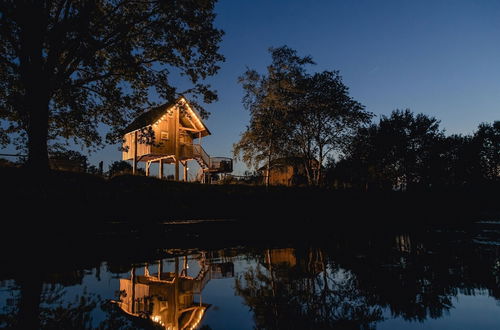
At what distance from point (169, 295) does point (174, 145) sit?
87.9ft

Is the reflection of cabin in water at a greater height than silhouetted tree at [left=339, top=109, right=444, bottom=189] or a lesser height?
lesser

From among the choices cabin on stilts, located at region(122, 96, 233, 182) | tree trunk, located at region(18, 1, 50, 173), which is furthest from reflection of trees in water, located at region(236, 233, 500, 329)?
cabin on stilts, located at region(122, 96, 233, 182)

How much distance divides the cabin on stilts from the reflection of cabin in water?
2338 centimetres

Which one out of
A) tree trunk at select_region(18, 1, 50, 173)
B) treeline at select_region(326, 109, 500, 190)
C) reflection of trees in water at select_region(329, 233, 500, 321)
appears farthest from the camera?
treeline at select_region(326, 109, 500, 190)

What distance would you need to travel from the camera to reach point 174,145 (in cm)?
2953

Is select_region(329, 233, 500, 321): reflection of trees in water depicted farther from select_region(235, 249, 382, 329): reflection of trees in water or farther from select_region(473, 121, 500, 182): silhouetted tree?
select_region(473, 121, 500, 182): silhouetted tree

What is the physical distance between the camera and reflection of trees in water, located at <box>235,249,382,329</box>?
3.07 metres

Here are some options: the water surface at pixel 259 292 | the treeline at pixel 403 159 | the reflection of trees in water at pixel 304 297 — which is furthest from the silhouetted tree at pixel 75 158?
the treeline at pixel 403 159

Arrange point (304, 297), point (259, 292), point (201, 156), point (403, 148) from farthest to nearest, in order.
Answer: point (403, 148), point (201, 156), point (259, 292), point (304, 297)

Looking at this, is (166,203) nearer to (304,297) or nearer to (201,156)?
(304,297)

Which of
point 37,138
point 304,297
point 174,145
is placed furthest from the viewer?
point 174,145

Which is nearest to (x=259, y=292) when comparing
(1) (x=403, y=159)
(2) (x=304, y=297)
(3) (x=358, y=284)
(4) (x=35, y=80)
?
(2) (x=304, y=297)

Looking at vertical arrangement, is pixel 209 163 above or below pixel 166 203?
above

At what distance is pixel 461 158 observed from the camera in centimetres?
6662
